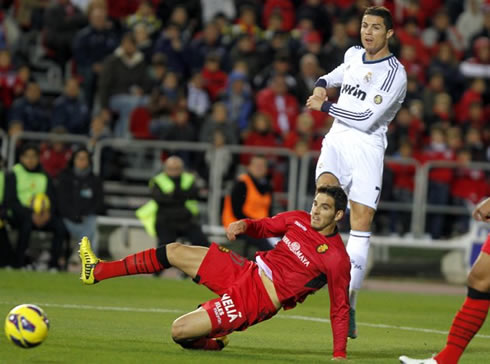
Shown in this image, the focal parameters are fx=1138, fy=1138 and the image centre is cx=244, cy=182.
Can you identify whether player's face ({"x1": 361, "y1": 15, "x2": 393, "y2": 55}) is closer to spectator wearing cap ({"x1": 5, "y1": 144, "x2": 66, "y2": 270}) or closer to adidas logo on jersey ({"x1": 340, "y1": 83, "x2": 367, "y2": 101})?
adidas logo on jersey ({"x1": 340, "y1": 83, "x2": 367, "y2": 101})

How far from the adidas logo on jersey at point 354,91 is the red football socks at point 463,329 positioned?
290cm

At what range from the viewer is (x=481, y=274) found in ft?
23.9

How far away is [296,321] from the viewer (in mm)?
11078

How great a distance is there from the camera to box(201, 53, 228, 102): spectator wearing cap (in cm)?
1988

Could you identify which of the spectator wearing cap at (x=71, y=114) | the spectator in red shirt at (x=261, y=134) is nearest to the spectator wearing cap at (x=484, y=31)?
the spectator in red shirt at (x=261, y=134)

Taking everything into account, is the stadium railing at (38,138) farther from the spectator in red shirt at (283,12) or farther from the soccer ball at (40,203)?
the spectator in red shirt at (283,12)

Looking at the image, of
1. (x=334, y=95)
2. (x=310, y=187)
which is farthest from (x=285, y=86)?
(x=310, y=187)

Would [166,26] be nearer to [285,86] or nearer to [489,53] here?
[285,86]

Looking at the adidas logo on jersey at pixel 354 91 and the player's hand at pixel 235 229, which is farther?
the adidas logo on jersey at pixel 354 91

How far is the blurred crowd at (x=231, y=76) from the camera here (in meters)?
18.2

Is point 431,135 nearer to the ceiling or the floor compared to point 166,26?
nearer to the floor

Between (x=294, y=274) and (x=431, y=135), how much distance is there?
1128 cm

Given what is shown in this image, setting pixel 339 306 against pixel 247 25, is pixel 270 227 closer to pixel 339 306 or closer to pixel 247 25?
pixel 339 306

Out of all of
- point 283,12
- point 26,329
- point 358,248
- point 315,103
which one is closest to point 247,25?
point 283,12
